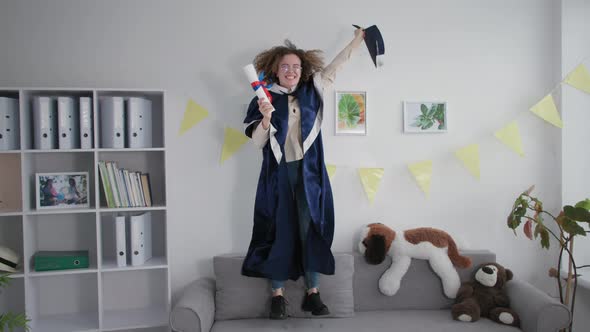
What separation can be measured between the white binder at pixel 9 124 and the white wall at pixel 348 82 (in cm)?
30

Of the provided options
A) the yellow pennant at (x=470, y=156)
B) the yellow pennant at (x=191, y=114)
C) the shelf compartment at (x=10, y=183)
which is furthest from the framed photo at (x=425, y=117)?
the shelf compartment at (x=10, y=183)

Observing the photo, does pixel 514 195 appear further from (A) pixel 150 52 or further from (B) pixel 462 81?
(A) pixel 150 52

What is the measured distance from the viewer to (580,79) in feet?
9.21

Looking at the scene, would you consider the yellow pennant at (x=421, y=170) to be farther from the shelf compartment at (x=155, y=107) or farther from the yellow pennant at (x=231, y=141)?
the shelf compartment at (x=155, y=107)

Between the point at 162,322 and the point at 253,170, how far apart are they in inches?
41.4

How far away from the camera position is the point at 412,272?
271cm

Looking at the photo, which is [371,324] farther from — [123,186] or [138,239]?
[123,186]

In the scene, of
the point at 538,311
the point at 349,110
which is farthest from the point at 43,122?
the point at 538,311

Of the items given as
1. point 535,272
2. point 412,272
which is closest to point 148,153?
point 412,272

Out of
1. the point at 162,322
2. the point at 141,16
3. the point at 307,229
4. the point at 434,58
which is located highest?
the point at 141,16

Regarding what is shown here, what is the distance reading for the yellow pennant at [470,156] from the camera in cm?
292

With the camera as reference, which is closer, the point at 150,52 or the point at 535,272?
the point at 150,52

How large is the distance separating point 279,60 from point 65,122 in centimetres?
124

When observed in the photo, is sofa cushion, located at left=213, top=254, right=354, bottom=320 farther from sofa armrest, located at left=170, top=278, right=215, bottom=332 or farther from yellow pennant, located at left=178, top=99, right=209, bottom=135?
yellow pennant, located at left=178, top=99, right=209, bottom=135
